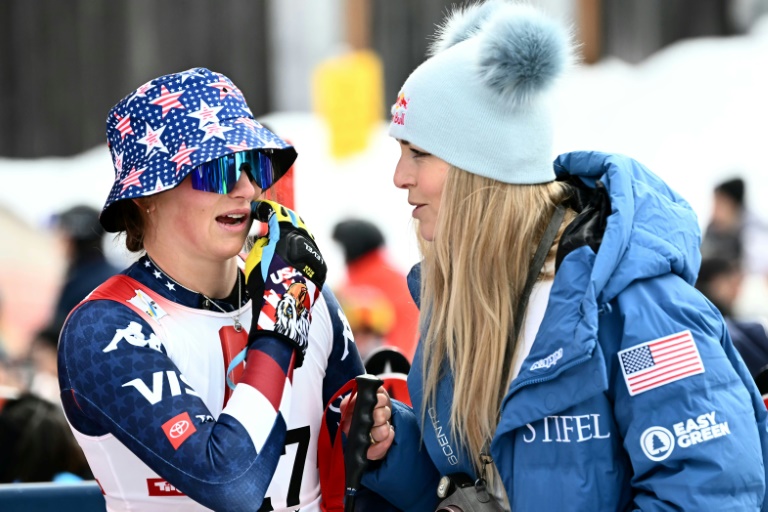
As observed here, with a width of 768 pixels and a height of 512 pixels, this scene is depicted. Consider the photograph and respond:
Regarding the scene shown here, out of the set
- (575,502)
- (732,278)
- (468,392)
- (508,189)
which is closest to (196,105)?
(508,189)

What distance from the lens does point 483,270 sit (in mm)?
2037

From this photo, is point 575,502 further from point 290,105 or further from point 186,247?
point 290,105

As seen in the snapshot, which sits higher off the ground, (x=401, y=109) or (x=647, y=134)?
(x=401, y=109)

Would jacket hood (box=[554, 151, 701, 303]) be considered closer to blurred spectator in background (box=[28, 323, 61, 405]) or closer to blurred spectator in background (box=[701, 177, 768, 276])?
blurred spectator in background (box=[28, 323, 61, 405])

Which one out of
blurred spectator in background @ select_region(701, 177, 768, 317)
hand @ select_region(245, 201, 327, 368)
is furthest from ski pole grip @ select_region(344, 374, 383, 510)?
blurred spectator in background @ select_region(701, 177, 768, 317)

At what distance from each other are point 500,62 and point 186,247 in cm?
71

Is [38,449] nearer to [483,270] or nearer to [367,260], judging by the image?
[483,270]

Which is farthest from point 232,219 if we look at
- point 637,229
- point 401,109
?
point 637,229

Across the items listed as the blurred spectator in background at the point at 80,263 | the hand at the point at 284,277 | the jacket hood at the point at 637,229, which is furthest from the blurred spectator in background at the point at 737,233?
the hand at the point at 284,277

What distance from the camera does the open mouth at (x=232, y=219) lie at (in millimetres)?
2129

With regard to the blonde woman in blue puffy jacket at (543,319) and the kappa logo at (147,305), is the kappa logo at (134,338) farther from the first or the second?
the blonde woman in blue puffy jacket at (543,319)

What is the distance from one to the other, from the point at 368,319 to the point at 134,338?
2632 millimetres

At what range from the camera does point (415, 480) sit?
2277mm

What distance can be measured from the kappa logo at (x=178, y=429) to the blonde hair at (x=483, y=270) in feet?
1.62
